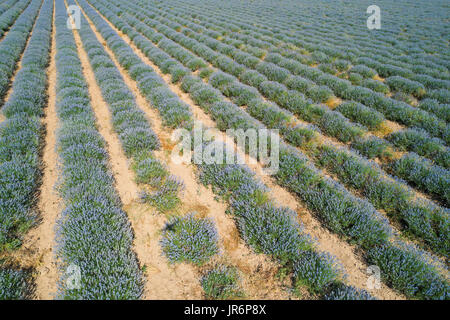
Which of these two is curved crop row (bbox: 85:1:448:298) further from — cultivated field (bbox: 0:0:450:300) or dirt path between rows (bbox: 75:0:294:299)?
dirt path between rows (bbox: 75:0:294:299)

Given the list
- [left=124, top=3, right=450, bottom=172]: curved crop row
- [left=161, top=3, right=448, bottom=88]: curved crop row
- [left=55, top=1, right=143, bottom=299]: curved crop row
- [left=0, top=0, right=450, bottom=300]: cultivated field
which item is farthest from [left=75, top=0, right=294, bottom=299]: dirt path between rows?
[left=161, top=3, right=448, bottom=88]: curved crop row

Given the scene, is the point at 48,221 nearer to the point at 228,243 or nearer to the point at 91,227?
the point at 91,227

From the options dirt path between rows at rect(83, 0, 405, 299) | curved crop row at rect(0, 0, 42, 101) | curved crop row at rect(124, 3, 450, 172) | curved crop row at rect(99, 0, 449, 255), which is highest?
curved crop row at rect(0, 0, 42, 101)

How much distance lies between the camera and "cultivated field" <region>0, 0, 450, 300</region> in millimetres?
2836

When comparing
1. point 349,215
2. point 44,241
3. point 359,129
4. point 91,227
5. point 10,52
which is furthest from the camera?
point 10,52

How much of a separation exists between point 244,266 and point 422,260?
7.78ft

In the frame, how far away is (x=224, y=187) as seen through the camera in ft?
13.5

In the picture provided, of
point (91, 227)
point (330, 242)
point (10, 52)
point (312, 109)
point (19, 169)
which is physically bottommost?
point (330, 242)

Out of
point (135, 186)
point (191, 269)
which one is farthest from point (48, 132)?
point (191, 269)

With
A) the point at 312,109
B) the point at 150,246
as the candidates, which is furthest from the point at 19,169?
the point at 312,109

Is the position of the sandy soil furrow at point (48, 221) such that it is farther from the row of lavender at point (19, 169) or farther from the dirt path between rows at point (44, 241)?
the row of lavender at point (19, 169)

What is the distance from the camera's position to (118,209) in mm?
3551

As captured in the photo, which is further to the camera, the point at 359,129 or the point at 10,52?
the point at 10,52
